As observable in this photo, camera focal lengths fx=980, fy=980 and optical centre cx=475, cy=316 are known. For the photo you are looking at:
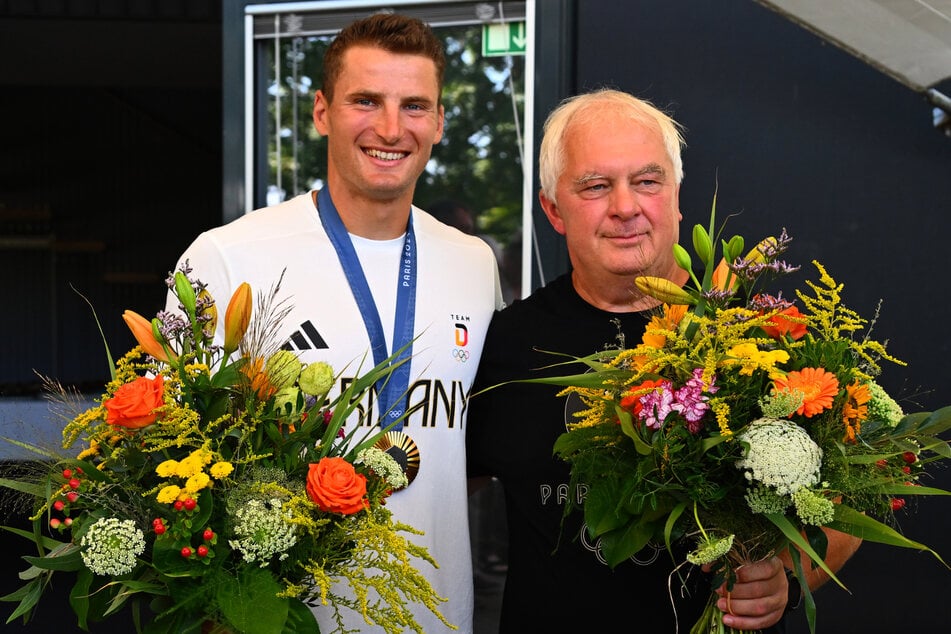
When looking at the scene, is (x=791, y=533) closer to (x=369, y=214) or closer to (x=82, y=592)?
(x=82, y=592)

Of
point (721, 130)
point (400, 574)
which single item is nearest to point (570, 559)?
point (400, 574)

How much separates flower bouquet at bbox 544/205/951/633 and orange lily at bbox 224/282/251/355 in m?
0.51

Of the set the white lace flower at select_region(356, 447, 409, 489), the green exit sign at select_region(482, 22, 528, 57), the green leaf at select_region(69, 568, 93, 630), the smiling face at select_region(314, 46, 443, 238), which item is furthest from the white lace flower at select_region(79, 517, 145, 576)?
the green exit sign at select_region(482, 22, 528, 57)

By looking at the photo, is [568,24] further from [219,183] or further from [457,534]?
[219,183]

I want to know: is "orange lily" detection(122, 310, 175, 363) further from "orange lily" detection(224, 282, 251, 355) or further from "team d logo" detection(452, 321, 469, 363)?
"team d logo" detection(452, 321, 469, 363)

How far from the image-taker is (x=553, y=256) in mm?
3432

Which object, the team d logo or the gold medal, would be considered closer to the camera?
the gold medal

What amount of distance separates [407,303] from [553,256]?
113cm

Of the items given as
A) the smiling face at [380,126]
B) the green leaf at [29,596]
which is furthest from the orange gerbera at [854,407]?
the green leaf at [29,596]

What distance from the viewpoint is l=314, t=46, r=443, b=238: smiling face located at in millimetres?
2354

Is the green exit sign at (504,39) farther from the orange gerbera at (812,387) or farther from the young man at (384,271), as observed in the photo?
the orange gerbera at (812,387)

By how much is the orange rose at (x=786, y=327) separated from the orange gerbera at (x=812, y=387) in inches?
3.2

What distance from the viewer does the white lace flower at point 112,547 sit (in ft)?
4.72

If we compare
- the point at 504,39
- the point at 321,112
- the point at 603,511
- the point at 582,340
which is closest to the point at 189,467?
the point at 603,511
